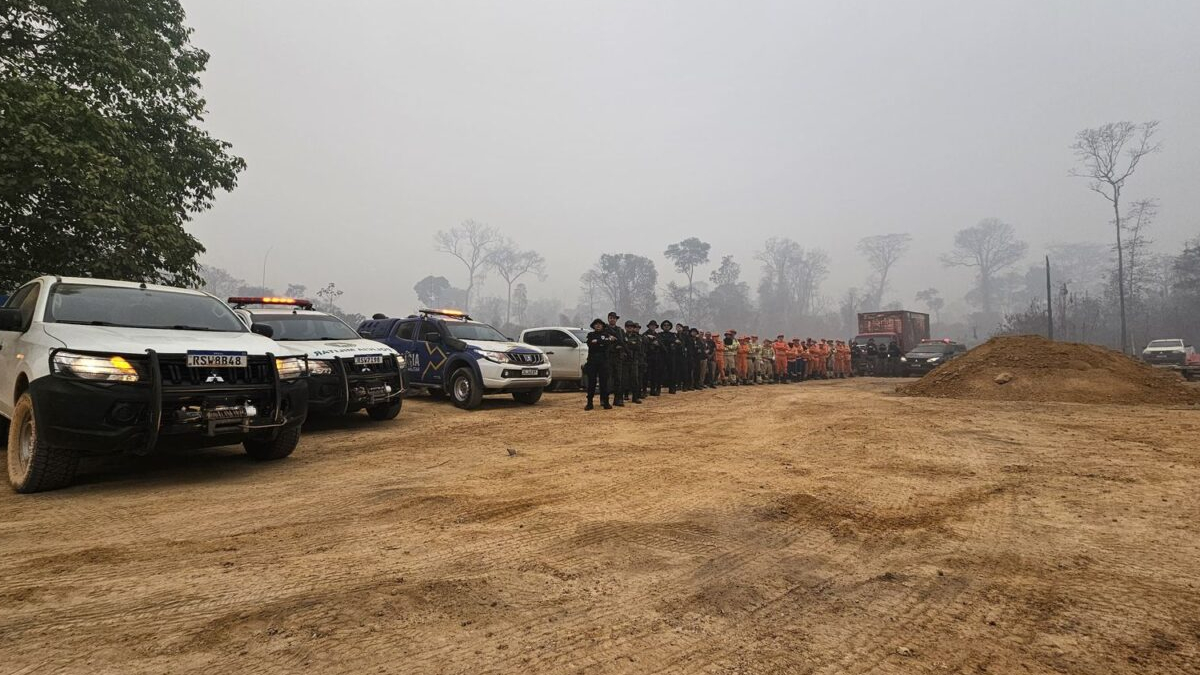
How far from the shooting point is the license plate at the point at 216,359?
181 inches

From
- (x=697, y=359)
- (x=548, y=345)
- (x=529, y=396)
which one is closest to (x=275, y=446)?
(x=529, y=396)

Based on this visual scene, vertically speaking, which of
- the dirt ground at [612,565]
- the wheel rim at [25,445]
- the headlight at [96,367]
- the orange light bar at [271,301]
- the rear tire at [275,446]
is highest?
the orange light bar at [271,301]

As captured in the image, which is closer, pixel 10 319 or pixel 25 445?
pixel 25 445

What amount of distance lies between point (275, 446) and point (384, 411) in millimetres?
2950

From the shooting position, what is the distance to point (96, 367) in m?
4.25

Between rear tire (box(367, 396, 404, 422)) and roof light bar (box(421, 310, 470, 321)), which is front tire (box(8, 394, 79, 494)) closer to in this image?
rear tire (box(367, 396, 404, 422))

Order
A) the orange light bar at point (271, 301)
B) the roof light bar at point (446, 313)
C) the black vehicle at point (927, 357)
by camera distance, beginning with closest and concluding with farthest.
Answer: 1. the orange light bar at point (271, 301)
2. the roof light bar at point (446, 313)
3. the black vehicle at point (927, 357)

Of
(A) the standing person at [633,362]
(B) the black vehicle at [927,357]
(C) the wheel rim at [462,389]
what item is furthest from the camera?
(B) the black vehicle at [927,357]

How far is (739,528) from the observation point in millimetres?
3553

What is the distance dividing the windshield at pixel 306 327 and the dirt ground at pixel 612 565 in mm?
2681

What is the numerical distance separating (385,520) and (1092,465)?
6.43m

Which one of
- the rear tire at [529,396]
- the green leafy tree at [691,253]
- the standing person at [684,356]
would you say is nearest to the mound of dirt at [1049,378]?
the standing person at [684,356]

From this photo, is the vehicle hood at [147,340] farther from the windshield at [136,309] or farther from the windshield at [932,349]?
the windshield at [932,349]

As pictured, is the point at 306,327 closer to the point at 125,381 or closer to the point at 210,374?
the point at 210,374
